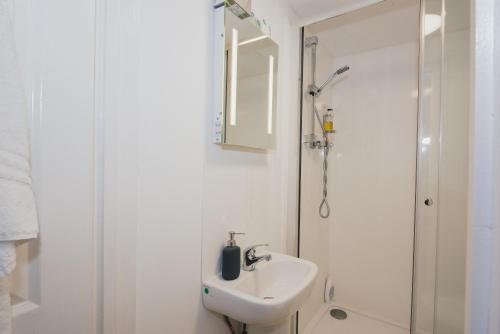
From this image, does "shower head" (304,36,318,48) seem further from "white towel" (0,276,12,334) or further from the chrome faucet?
"white towel" (0,276,12,334)

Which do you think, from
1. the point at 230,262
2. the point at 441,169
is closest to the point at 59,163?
the point at 230,262

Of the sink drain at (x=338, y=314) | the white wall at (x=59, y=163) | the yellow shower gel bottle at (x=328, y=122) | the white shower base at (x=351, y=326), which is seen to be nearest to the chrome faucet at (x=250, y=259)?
the white wall at (x=59, y=163)

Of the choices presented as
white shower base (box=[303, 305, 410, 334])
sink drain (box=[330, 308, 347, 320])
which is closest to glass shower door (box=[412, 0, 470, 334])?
white shower base (box=[303, 305, 410, 334])

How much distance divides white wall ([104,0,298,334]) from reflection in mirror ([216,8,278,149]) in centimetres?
8

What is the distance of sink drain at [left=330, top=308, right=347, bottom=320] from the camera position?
217cm

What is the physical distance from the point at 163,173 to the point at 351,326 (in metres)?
2.11

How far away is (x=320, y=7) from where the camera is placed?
154 cm

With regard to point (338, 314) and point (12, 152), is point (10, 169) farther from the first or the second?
point (338, 314)

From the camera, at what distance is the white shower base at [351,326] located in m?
1.99

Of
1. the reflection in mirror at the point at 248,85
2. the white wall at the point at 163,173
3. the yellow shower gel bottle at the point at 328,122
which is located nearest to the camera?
the white wall at the point at 163,173

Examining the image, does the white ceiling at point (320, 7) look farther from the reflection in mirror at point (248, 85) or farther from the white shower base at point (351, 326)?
the white shower base at point (351, 326)

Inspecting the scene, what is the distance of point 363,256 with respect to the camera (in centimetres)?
228

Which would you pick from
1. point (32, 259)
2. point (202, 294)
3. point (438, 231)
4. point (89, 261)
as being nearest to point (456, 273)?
point (438, 231)

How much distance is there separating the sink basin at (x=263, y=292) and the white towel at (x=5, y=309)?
26.0 inches
